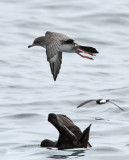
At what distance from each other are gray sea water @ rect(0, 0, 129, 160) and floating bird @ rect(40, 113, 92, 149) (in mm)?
100

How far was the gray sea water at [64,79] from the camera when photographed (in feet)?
37.1

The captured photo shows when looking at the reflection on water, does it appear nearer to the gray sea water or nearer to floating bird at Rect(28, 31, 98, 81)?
the gray sea water

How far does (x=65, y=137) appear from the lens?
1012 centimetres

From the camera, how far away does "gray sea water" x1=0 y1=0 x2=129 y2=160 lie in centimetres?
1130

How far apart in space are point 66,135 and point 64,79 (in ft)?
31.4

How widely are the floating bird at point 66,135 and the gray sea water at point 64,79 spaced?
0.10 metres

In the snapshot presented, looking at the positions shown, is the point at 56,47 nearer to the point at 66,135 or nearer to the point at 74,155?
the point at 66,135

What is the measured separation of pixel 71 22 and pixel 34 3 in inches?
127

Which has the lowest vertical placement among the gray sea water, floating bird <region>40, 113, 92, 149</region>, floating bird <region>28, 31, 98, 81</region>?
the gray sea water

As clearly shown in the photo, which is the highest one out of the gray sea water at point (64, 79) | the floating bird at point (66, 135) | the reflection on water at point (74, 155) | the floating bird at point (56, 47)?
the floating bird at point (56, 47)

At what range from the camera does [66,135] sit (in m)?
10.1

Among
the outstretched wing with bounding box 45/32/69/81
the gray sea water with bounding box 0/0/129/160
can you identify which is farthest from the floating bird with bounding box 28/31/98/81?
the gray sea water with bounding box 0/0/129/160

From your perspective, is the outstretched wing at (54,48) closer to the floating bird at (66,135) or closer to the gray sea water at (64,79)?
the gray sea water at (64,79)

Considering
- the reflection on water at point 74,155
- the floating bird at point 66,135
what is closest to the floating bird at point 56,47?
the floating bird at point 66,135
